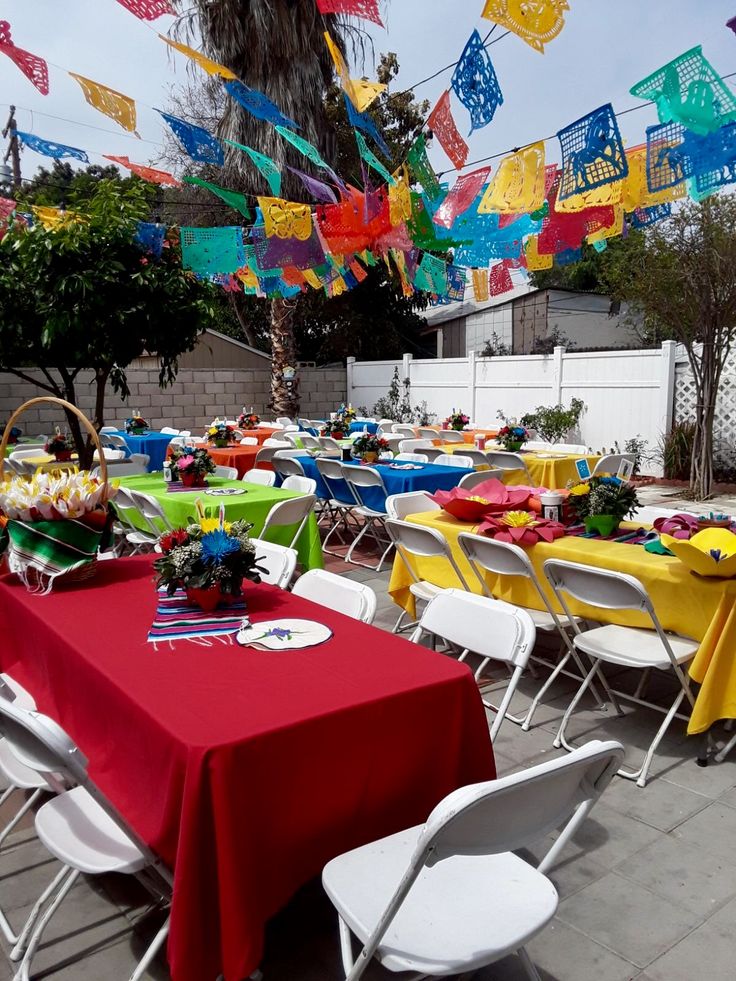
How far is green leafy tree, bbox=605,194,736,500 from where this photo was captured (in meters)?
8.11

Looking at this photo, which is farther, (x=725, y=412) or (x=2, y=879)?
(x=725, y=412)

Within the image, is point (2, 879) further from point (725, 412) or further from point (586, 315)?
point (586, 315)

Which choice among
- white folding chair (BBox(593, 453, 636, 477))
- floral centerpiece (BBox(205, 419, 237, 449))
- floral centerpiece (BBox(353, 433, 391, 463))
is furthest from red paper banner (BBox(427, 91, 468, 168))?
floral centerpiece (BBox(205, 419, 237, 449))

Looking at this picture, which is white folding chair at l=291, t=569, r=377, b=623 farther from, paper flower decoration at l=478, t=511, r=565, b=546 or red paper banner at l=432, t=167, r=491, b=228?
red paper banner at l=432, t=167, r=491, b=228

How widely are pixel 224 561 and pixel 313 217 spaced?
5.70 m

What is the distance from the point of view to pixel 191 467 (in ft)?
17.7

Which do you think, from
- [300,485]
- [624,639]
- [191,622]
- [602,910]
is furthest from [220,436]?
[602,910]

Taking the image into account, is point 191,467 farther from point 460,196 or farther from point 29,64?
point 29,64

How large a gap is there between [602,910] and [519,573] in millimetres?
1500

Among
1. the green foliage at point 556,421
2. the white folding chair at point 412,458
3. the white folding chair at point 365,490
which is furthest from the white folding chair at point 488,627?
the green foliage at point 556,421

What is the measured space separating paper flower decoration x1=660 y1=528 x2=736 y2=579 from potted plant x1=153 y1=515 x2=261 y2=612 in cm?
161

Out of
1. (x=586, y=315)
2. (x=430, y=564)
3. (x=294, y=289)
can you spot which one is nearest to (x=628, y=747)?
(x=430, y=564)

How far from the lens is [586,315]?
2012cm

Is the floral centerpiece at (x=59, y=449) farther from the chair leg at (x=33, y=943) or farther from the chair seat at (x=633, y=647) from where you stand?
the chair leg at (x=33, y=943)
